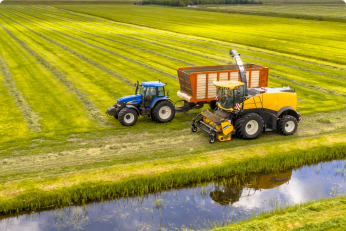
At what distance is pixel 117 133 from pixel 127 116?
125cm

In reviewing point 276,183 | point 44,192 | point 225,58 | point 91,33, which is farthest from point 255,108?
point 91,33

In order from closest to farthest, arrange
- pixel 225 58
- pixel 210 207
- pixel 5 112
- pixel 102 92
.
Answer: pixel 210 207 < pixel 5 112 < pixel 102 92 < pixel 225 58

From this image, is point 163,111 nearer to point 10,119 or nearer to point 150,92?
point 150,92

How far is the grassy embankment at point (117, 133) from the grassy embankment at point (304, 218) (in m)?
3.35

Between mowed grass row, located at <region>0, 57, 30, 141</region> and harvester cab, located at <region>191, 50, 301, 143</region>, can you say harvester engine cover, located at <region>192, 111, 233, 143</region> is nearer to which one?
harvester cab, located at <region>191, 50, 301, 143</region>

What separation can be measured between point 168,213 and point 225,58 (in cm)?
2963

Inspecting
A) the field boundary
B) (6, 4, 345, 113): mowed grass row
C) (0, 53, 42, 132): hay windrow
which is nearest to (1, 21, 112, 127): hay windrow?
(0, 53, 42, 132): hay windrow

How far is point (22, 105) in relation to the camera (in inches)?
930

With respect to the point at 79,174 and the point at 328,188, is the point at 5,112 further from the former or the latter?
the point at 328,188

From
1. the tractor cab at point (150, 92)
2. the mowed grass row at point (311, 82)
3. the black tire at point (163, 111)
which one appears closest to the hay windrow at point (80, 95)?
the tractor cab at point (150, 92)

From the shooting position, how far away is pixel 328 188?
14.0m

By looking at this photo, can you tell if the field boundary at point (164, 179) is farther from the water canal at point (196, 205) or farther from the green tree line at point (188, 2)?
the green tree line at point (188, 2)

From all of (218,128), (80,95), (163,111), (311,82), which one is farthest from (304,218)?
(311,82)

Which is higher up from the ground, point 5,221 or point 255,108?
point 255,108
